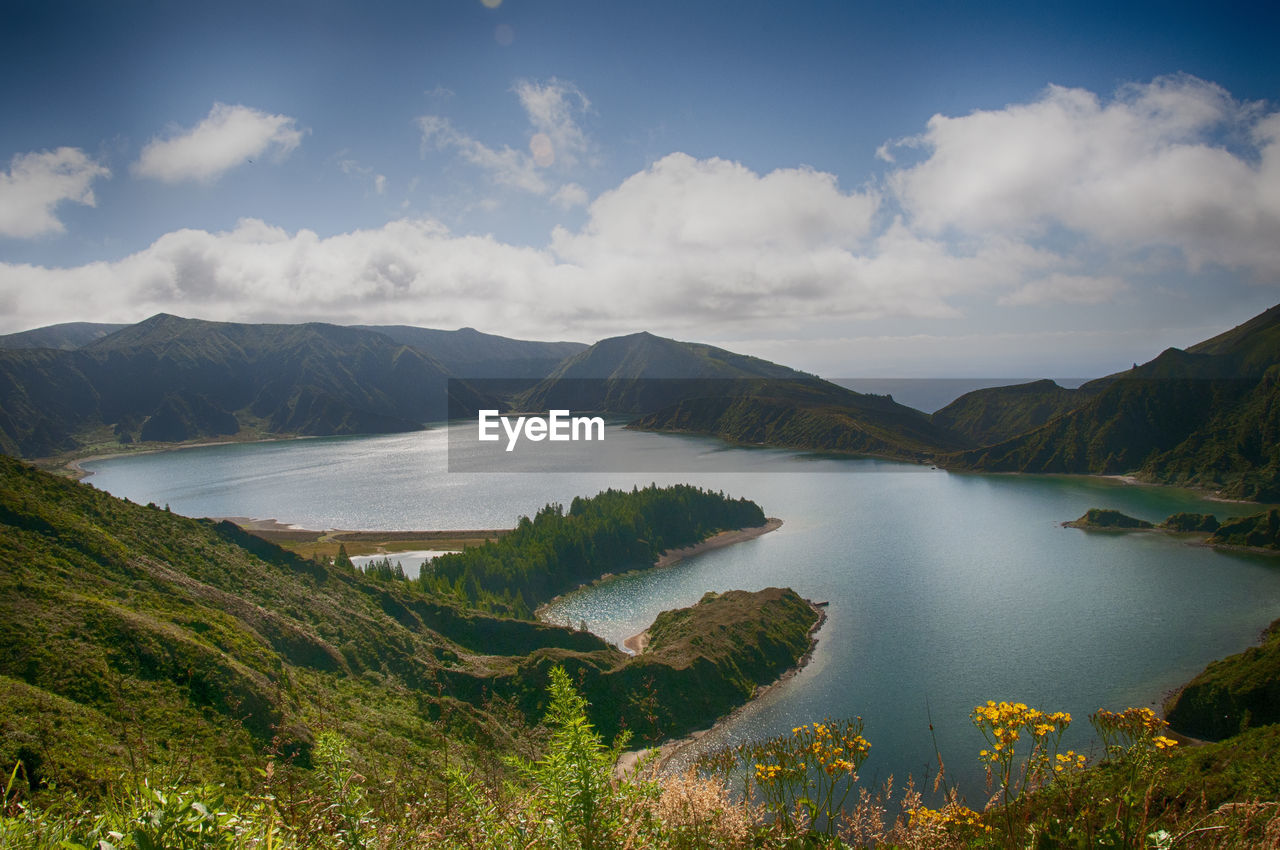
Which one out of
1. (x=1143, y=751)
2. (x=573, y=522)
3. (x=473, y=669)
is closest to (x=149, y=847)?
(x=1143, y=751)

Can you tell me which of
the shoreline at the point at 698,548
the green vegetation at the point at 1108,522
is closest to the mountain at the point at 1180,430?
the green vegetation at the point at 1108,522

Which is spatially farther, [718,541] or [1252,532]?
[718,541]

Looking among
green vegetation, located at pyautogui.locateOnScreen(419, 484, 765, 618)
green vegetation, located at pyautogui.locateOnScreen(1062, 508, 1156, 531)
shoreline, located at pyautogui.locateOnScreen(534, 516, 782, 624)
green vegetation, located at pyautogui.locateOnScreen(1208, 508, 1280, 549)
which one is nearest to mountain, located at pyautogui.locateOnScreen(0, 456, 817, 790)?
green vegetation, located at pyautogui.locateOnScreen(419, 484, 765, 618)

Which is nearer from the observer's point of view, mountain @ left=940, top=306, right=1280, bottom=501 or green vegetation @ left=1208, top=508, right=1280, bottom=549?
green vegetation @ left=1208, top=508, right=1280, bottom=549

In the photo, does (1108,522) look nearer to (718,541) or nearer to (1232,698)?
(718,541)

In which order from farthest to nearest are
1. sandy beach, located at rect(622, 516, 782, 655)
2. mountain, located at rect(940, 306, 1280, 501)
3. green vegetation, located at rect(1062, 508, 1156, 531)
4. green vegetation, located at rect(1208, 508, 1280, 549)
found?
1. mountain, located at rect(940, 306, 1280, 501)
2. green vegetation, located at rect(1062, 508, 1156, 531)
3. sandy beach, located at rect(622, 516, 782, 655)
4. green vegetation, located at rect(1208, 508, 1280, 549)

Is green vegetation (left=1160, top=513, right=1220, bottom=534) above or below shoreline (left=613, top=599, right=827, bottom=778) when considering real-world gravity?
above

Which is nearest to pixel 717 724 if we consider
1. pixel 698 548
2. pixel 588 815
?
pixel 588 815

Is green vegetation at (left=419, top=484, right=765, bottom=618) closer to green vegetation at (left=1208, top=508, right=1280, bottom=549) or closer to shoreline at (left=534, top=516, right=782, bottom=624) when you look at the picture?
shoreline at (left=534, top=516, right=782, bottom=624)
